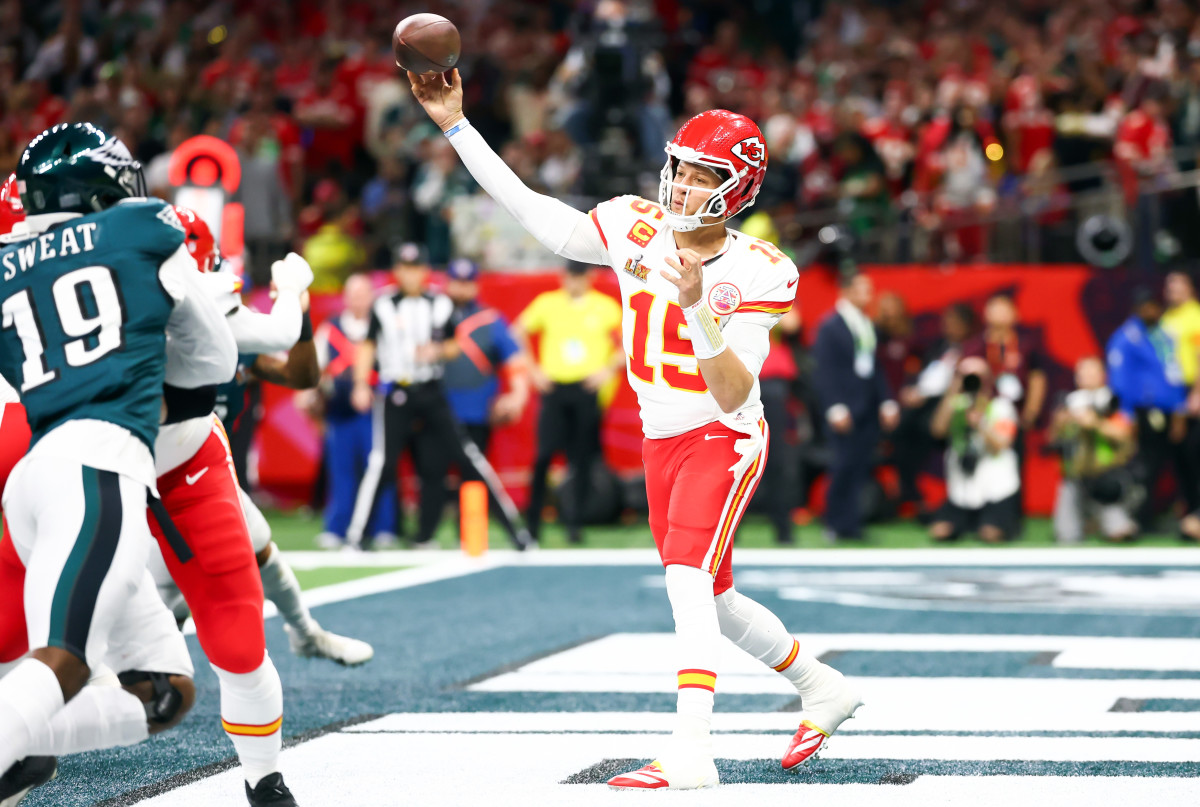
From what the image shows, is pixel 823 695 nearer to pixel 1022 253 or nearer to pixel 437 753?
pixel 437 753

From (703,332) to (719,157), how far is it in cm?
60

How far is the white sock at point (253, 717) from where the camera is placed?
3832 millimetres

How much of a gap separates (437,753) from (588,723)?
0.69 m

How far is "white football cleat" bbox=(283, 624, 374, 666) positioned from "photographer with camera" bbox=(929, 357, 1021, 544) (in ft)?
23.9

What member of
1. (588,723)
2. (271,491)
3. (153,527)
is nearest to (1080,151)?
(271,491)

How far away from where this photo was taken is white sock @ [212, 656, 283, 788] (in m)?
3.83

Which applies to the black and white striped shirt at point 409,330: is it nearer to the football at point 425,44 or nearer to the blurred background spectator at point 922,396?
the blurred background spectator at point 922,396

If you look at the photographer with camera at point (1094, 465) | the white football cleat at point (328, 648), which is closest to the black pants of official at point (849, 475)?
the photographer with camera at point (1094, 465)

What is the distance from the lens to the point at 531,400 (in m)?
14.2

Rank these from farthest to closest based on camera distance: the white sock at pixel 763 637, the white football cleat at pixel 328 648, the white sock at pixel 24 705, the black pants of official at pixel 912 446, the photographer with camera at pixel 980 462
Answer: the black pants of official at pixel 912 446
the photographer with camera at pixel 980 462
the white football cleat at pixel 328 648
the white sock at pixel 763 637
the white sock at pixel 24 705

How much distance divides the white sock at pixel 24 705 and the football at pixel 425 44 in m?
2.19

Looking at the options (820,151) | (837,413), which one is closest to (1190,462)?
(837,413)

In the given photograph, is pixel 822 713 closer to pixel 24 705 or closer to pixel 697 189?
pixel 697 189

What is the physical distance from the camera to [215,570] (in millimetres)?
3816
